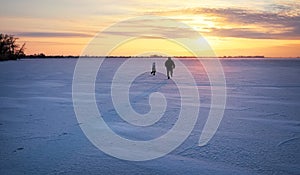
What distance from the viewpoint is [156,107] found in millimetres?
9617

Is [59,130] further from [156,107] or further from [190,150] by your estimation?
[156,107]

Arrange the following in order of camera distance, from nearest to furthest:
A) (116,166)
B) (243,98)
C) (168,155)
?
1. (116,166)
2. (168,155)
3. (243,98)

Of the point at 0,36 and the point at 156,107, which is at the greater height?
the point at 0,36

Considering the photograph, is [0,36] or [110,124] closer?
[110,124]

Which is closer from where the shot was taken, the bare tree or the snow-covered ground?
the snow-covered ground

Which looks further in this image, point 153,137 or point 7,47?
point 7,47

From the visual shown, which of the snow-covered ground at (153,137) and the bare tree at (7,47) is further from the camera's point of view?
the bare tree at (7,47)

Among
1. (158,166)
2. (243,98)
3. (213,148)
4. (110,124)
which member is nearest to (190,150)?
(213,148)

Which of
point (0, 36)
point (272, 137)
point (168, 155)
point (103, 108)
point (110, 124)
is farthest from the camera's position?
point (0, 36)

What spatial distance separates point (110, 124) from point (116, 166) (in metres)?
2.85

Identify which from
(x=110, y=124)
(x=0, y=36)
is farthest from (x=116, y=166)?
(x=0, y=36)

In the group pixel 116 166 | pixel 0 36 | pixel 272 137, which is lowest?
pixel 116 166

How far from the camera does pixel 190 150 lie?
5219 mm

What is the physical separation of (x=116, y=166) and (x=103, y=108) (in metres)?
5.08
